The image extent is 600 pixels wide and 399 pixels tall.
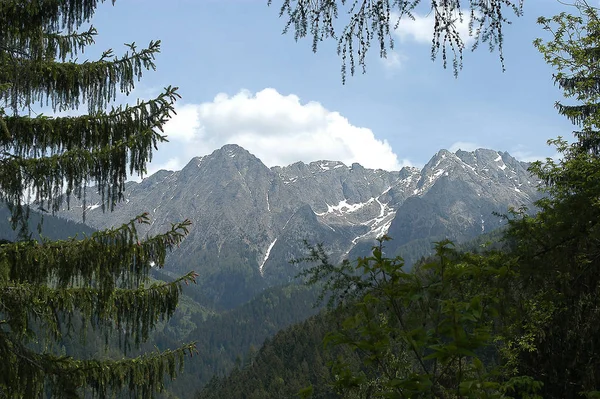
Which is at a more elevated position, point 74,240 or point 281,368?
point 74,240

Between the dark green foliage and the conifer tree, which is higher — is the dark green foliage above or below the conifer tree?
below

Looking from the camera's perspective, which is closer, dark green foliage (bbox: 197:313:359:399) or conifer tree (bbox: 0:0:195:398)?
conifer tree (bbox: 0:0:195:398)

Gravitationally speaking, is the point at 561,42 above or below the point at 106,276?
above

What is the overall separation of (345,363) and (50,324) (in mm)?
5165

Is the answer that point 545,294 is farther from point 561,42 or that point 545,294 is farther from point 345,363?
point 561,42

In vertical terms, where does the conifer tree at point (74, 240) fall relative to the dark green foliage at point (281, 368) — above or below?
above

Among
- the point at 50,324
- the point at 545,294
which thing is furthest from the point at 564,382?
the point at 50,324

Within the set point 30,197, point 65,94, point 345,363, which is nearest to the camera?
point 345,363

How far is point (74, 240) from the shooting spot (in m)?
7.00

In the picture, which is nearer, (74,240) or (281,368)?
(74,240)

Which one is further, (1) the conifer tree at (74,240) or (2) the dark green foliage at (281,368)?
(2) the dark green foliage at (281,368)

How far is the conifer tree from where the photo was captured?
6871 millimetres

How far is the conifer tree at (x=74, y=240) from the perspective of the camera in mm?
6871

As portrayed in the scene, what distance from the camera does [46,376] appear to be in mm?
6391
